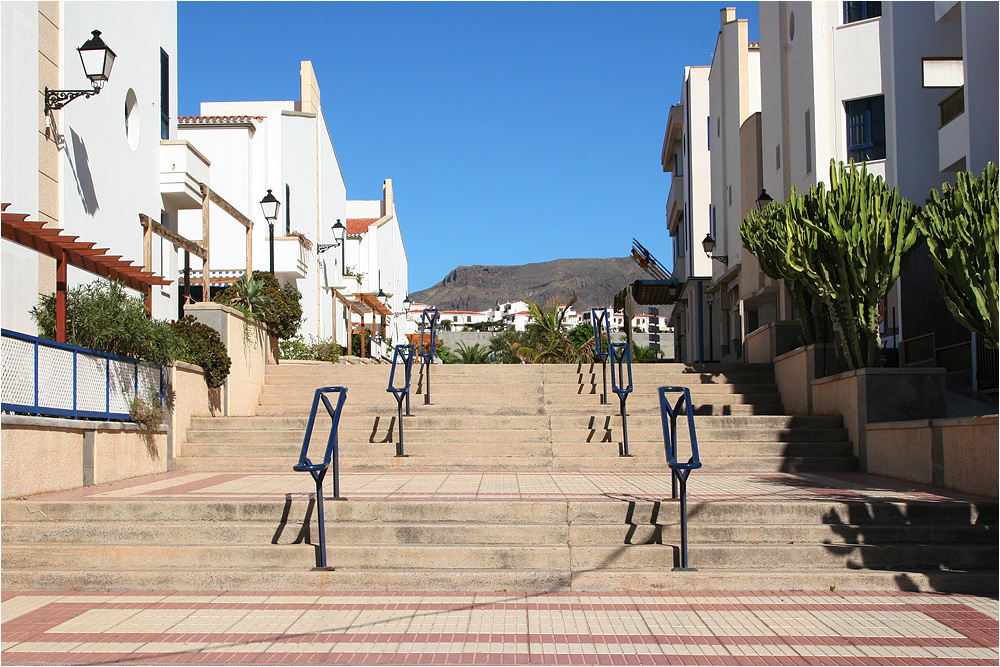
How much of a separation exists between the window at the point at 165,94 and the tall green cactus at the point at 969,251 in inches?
636

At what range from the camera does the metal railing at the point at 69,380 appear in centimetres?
803

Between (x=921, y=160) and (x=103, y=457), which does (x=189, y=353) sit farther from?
(x=921, y=160)

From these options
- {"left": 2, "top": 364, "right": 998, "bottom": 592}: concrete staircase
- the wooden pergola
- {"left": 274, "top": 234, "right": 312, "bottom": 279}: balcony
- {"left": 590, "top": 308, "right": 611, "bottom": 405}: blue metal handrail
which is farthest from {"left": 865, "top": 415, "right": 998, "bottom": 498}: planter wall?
{"left": 274, "top": 234, "right": 312, "bottom": 279}: balcony

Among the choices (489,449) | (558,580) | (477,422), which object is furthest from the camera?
(477,422)

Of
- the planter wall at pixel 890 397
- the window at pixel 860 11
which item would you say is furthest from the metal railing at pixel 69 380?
the window at pixel 860 11

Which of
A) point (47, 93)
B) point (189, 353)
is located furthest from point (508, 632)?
point (47, 93)

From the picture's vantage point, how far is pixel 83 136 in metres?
14.6

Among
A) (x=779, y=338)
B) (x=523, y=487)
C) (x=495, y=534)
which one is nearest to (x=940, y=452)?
(x=523, y=487)

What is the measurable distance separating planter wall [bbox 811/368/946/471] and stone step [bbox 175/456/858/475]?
437 mm

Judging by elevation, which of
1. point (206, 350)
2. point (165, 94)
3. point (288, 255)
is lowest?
point (206, 350)

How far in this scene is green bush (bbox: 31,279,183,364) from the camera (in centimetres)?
1009

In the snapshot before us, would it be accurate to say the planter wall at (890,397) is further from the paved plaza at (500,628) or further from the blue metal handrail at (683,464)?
the paved plaza at (500,628)

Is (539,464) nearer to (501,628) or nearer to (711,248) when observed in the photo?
(501,628)

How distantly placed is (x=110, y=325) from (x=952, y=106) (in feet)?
51.5
